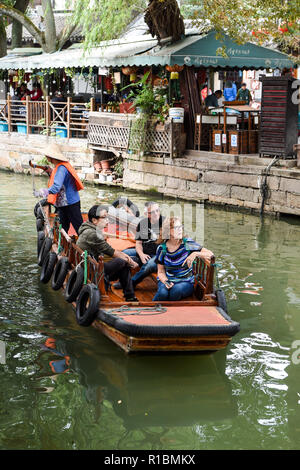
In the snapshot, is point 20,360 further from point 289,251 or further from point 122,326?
point 289,251

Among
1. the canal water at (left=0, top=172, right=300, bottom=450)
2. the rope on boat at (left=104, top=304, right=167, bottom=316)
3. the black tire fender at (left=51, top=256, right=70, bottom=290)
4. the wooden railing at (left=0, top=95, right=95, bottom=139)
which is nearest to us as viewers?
the canal water at (left=0, top=172, right=300, bottom=450)

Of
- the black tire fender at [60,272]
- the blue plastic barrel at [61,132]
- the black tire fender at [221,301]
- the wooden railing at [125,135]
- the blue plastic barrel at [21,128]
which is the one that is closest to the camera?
the black tire fender at [221,301]

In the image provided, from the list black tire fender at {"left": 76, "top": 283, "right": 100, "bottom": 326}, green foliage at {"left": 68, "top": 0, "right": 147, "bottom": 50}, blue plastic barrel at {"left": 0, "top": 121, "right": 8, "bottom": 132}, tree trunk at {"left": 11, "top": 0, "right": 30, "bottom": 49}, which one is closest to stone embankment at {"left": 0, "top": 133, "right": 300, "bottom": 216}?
green foliage at {"left": 68, "top": 0, "right": 147, "bottom": 50}

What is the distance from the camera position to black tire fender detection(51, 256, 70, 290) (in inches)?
319

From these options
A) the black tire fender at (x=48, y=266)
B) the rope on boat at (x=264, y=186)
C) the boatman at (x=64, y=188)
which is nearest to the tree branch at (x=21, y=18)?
the rope on boat at (x=264, y=186)

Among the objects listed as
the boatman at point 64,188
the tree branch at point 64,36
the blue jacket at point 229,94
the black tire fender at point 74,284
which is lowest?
the black tire fender at point 74,284

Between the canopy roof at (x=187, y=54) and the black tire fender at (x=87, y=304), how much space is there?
887cm

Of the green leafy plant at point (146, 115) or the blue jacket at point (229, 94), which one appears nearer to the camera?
the green leafy plant at point (146, 115)

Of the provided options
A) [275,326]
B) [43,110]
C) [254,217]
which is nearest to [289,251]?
[254,217]

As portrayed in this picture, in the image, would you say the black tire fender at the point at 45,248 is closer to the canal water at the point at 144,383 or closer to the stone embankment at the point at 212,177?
the canal water at the point at 144,383

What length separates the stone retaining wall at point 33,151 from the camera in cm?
1944

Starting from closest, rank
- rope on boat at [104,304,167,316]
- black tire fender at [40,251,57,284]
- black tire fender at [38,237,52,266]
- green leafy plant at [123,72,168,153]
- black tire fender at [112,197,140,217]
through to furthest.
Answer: rope on boat at [104,304,167,316]
black tire fender at [40,251,57,284]
black tire fender at [38,237,52,266]
black tire fender at [112,197,140,217]
green leafy plant at [123,72,168,153]

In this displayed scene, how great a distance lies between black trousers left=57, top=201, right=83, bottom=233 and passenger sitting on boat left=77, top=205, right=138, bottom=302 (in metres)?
1.84

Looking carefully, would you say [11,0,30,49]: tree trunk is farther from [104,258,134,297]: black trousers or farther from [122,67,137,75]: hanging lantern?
[104,258,134,297]: black trousers
